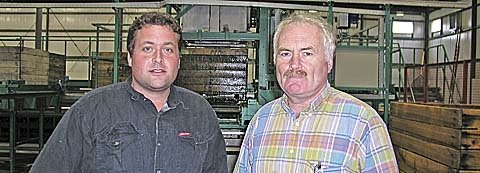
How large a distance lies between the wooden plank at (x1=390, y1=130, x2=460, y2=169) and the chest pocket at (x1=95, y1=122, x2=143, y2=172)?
2279mm

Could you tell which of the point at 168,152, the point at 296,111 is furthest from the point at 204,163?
the point at 296,111

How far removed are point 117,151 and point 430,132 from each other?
105 inches

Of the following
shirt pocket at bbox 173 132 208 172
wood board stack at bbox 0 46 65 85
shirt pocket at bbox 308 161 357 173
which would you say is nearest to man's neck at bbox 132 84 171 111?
shirt pocket at bbox 173 132 208 172

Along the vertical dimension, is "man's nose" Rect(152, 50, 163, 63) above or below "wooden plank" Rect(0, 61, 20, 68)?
below

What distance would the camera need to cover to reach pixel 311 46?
1.75 metres

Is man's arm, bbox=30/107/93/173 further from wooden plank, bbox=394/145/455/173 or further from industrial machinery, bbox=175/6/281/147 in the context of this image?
industrial machinery, bbox=175/6/281/147

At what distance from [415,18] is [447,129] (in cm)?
1780

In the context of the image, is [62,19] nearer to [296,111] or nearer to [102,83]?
[102,83]

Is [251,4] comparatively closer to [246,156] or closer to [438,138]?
[438,138]

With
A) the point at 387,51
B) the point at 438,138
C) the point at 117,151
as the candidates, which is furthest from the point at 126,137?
the point at 387,51

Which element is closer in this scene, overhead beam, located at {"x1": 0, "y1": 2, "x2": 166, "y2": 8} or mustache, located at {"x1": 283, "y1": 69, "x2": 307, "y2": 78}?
mustache, located at {"x1": 283, "y1": 69, "x2": 307, "y2": 78}

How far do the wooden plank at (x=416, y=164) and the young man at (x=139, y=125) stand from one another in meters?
2.14

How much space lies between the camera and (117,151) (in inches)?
75.1

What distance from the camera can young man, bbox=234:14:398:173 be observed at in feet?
5.63
